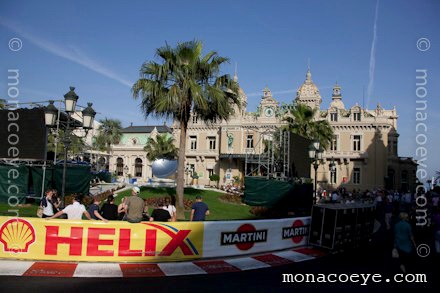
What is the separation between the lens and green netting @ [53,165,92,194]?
72.0 feet

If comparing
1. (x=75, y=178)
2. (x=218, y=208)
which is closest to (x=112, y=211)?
(x=75, y=178)

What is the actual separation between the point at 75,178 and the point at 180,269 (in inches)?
634

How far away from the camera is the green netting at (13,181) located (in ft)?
66.4

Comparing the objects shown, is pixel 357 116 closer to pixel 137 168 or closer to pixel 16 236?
pixel 137 168

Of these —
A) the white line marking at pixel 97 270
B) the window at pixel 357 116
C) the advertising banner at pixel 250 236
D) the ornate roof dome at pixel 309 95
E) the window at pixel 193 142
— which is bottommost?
the white line marking at pixel 97 270

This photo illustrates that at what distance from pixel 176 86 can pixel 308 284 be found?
38.2ft

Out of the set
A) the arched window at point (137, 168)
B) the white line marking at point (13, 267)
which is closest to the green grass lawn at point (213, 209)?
the white line marking at point (13, 267)

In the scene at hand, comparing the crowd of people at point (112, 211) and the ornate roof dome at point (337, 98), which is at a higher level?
the ornate roof dome at point (337, 98)

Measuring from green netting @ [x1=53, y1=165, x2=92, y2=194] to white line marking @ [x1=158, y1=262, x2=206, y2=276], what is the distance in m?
14.8

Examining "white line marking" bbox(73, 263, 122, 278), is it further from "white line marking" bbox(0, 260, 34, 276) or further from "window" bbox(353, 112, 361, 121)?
"window" bbox(353, 112, 361, 121)

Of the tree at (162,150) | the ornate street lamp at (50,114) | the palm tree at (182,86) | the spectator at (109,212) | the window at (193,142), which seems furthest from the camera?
the window at (193,142)

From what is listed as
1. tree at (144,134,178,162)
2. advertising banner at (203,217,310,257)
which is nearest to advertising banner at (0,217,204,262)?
advertising banner at (203,217,310,257)

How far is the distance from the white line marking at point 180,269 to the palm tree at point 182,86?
785 cm

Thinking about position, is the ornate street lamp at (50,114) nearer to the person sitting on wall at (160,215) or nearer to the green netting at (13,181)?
the person sitting on wall at (160,215)
